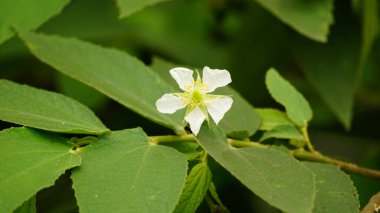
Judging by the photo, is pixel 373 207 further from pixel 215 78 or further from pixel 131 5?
pixel 131 5

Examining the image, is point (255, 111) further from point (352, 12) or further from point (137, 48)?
point (137, 48)

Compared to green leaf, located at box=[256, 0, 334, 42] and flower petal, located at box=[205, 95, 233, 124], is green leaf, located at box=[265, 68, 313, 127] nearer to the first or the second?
flower petal, located at box=[205, 95, 233, 124]

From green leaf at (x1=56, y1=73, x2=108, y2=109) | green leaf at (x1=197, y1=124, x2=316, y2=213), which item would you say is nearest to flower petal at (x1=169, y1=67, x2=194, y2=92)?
green leaf at (x1=197, y1=124, x2=316, y2=213)

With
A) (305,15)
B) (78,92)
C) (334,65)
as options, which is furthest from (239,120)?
(78,92)

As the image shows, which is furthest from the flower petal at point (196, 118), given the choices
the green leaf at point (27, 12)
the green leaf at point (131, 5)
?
the green leaf at point (27, 12)

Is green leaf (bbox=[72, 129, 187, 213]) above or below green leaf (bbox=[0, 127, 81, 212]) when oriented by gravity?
below

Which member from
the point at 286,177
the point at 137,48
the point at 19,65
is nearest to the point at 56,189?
the point at 19,65

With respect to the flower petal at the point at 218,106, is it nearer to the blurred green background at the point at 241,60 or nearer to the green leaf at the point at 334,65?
the blurred green background at the point at 241,60
